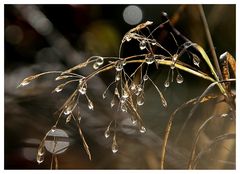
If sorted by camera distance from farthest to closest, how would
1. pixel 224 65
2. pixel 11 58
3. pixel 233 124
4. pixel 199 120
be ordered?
pixel 11 58 → pixel 199 120 → pixel 233 124 → pixel 224 65

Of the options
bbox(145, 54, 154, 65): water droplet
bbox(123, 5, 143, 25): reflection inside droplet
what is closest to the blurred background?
bbox(123, 5, 143, 25): reflection inside droplet

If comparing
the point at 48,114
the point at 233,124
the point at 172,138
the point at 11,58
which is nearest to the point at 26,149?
the point at 48,114

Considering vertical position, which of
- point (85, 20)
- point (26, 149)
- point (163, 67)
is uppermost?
point (85, 20)

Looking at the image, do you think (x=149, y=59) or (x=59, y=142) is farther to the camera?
(x=59, y=142)

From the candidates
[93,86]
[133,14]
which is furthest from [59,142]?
[133,14]

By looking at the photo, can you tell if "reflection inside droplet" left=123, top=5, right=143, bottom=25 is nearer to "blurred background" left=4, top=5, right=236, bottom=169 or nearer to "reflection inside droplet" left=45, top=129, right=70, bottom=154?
"blurred background" left=4, top=5, right=236, bottom=169

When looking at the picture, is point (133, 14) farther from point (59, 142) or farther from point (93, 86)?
point (59, 142)

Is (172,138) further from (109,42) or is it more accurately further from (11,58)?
(11,58)

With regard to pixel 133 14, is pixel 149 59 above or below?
below
